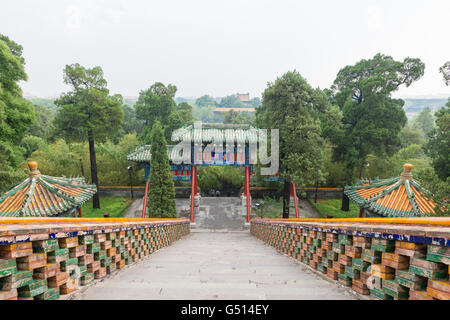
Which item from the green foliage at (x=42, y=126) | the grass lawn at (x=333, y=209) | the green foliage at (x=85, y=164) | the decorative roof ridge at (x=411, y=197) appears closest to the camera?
the decorative roof ridge at (x=411, y=197)

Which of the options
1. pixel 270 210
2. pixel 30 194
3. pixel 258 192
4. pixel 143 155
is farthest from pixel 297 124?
pixel 30 194

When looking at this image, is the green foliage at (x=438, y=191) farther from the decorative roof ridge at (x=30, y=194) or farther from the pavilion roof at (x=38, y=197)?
the decorative roof ridge at (x=30, y=194)

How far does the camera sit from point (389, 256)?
6.44ft

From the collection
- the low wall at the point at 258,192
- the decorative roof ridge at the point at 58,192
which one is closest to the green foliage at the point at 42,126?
the low wall at the point at 258,192

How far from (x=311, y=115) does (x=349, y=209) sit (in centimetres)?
804

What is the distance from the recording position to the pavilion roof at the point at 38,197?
22.6 feet

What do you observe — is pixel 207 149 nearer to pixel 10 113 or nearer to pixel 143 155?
pixel 143 155

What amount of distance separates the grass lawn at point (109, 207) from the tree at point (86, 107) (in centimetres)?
464

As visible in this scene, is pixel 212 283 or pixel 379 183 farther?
pixel 379 183

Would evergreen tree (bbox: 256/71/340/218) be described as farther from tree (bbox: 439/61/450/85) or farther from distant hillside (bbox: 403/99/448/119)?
distant hillside (bbox: 403/99/448/119)

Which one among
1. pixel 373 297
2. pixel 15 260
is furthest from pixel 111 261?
pixel 373 297

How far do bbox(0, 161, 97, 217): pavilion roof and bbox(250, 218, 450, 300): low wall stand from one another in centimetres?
765

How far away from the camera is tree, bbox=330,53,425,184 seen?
1302 centimetres

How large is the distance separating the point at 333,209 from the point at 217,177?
8.97 metres
